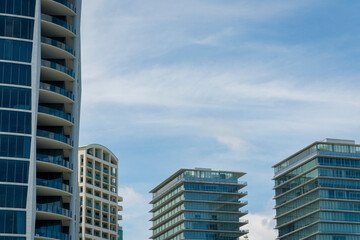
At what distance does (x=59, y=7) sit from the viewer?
120 m

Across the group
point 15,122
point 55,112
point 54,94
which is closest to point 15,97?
point 15,122

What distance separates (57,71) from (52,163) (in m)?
14.7

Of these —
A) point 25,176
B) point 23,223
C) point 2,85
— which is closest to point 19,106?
point 2,85

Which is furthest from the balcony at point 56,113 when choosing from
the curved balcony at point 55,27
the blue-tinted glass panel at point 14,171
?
the curved balcony at point 55,27

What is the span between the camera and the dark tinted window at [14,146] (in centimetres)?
10700

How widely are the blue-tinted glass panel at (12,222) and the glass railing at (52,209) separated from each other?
5363mm

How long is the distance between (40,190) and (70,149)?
31.1ft

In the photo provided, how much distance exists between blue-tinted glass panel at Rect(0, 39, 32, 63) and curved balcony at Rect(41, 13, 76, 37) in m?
5.69

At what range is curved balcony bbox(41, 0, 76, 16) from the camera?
11818cm

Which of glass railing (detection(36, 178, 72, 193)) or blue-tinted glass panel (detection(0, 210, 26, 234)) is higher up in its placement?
glass railing (detection(36, 178, 72, 193))

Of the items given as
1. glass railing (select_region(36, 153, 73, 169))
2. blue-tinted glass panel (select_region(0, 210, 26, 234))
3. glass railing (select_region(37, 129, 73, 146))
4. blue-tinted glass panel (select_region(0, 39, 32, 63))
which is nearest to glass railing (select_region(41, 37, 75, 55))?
blue-tinted glass panel (select_region(0, 39, 32, 63))

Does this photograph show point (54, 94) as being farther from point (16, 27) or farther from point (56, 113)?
point (16, 27)

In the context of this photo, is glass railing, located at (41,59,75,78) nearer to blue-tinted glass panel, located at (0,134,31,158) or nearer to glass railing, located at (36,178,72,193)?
blue-tinted glass panel, located at (0,134,31,158)

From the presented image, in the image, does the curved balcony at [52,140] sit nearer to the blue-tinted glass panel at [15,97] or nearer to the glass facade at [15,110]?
the glass facade at [15,110]
